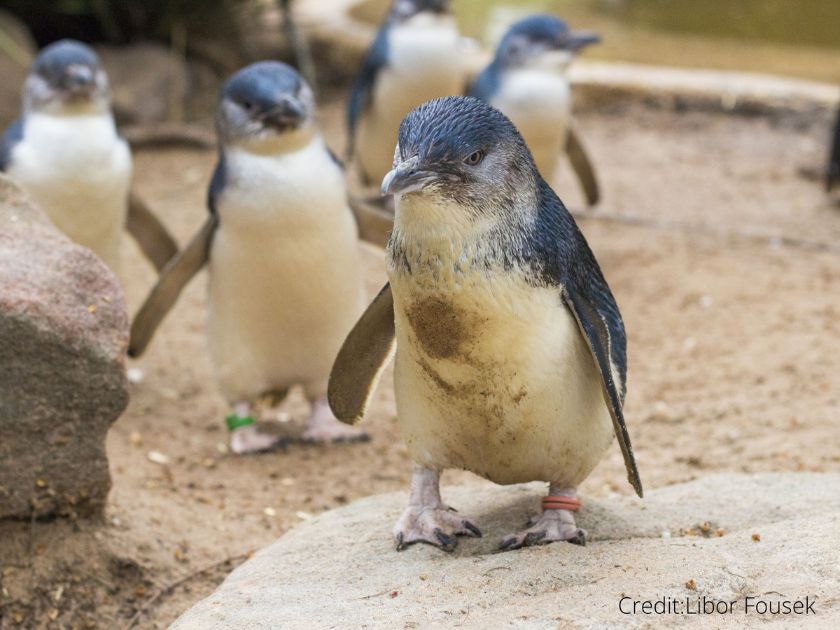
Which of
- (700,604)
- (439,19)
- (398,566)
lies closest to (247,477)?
(398,566)

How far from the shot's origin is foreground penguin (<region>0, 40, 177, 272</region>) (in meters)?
5.54

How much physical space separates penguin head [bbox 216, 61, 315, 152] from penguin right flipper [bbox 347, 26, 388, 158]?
3.22m

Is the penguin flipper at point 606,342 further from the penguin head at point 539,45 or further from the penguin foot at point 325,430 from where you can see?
the penguin head at point 539,45

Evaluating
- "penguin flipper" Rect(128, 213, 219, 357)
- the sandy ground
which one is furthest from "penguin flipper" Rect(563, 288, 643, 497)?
"penguin flipper" Rect(128, 213, 219, 357)

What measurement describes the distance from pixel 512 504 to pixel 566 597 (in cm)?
88

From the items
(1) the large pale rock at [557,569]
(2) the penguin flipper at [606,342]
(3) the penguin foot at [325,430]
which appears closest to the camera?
(1) the large pale rock at [557,569]

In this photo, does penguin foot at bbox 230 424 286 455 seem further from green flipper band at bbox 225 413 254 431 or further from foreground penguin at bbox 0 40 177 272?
foreground penguin at bbox 0 40 177 272

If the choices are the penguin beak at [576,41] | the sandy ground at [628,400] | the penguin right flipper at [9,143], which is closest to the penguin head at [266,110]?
the penguin right flipper at [9,143]

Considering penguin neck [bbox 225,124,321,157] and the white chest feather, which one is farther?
penguin neck [bbox 225,124,321,157]

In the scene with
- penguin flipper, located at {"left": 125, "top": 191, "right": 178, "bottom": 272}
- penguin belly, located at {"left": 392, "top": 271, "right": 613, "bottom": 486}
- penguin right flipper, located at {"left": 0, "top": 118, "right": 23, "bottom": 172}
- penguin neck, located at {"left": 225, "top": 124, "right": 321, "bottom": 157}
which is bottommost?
penguin flipper, located at {"left": 125, "top": 191, "right": 178, "bottom": 272}

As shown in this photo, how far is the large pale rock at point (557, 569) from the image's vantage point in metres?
2.68

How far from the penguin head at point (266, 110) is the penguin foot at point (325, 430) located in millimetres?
1246

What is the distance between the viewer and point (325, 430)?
212 inches

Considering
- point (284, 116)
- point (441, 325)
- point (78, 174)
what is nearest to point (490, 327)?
point (441, 325)
